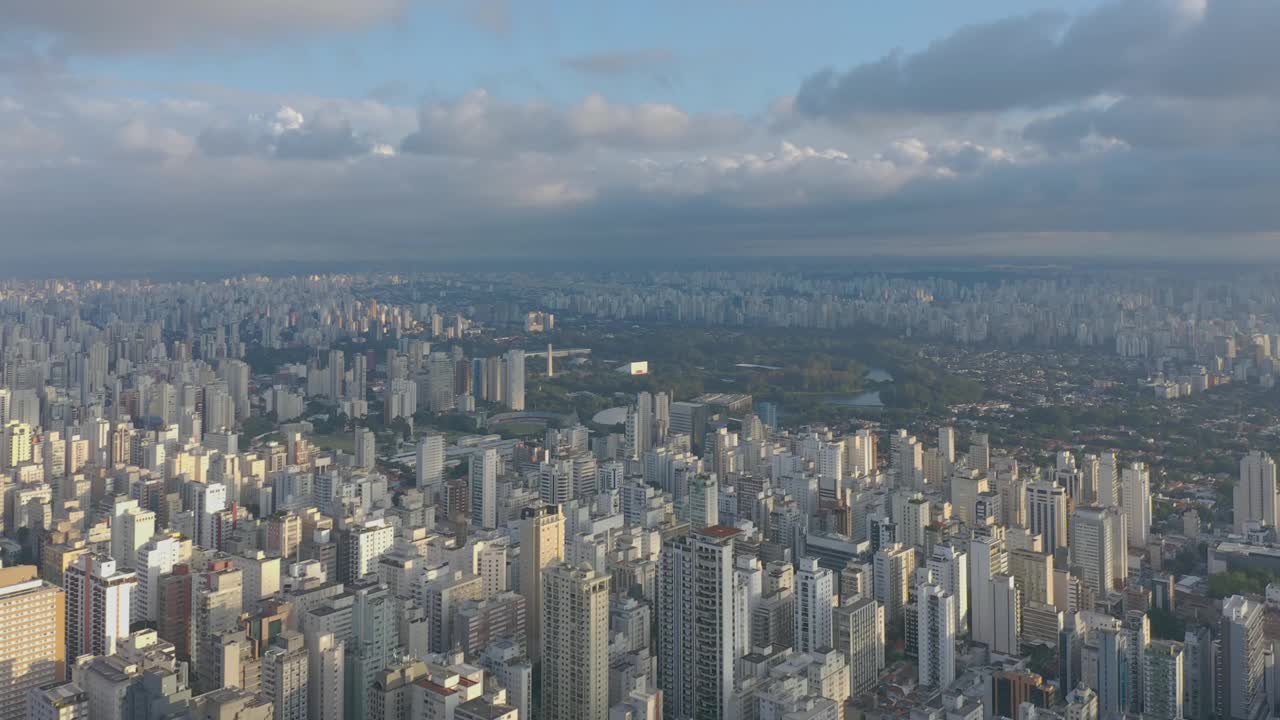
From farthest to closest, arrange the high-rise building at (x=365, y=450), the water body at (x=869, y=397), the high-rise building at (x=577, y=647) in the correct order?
the water body at (x=869, y=397)
the high-rise building at (x=365, y=450)
the high-rise building at (x=577, y=647)

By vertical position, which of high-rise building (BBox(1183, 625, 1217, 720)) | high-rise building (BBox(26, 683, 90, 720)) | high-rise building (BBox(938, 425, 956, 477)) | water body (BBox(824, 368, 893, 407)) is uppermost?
water body (BBox(824, 368, 893, 407))

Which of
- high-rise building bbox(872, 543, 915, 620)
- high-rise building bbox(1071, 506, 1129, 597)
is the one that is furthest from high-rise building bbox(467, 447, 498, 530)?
high-rise building bbox(1071, 506, 1129, 597)

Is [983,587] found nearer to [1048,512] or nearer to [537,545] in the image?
[1048,512]

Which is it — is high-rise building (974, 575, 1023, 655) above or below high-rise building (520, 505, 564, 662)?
below

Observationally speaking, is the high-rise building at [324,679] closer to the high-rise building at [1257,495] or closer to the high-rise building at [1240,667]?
the high-rise building at [1240,667]

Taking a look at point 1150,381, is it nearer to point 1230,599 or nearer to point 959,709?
point 1230,599

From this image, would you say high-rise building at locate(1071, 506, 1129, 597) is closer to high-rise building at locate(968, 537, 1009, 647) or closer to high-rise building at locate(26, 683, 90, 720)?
high-rise building at locate(968, 537, 1009, 647)

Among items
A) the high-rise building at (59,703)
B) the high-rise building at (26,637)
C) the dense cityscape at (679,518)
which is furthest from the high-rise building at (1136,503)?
the high-rise building at (26,637)
